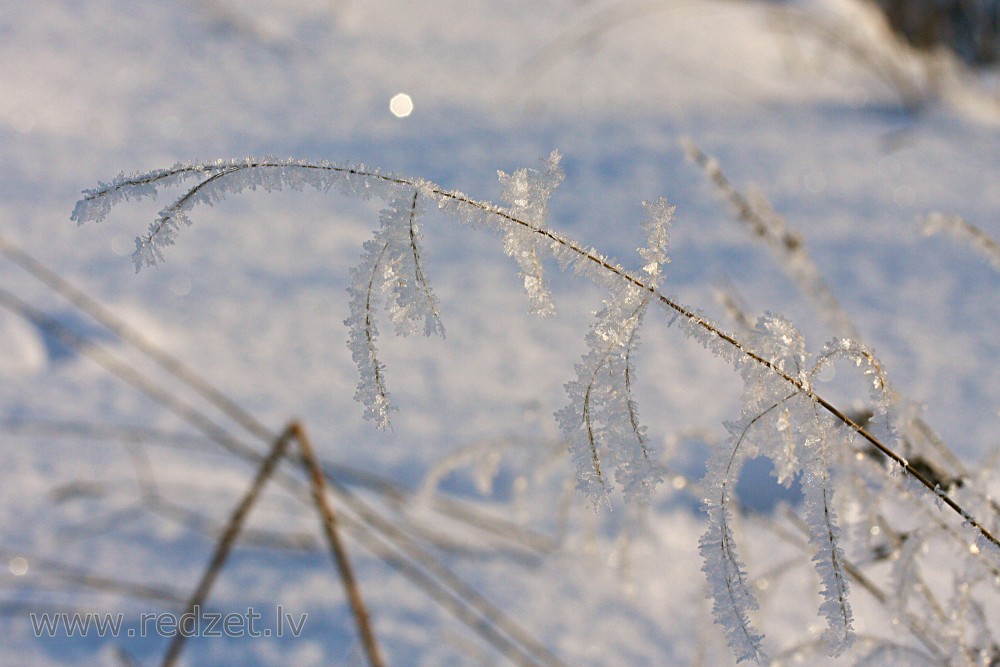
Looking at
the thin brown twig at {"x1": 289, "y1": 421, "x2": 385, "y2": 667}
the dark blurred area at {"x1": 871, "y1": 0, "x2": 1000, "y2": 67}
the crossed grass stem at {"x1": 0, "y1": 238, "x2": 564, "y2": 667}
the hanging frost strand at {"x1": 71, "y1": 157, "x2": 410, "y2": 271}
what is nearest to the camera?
the hanging frost strand at {"x1": 71, "y1": 157, "x2": 410, "y2": 271}

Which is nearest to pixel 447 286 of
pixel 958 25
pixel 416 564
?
pixel 416 564

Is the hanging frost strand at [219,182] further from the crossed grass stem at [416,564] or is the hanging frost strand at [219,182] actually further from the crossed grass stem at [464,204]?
the crossed grass stem at [416,564]

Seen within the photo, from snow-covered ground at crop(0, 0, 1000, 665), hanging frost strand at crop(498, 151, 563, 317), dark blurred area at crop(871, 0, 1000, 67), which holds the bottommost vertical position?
hanging frost strand at crop(498, 151, 563, 317)

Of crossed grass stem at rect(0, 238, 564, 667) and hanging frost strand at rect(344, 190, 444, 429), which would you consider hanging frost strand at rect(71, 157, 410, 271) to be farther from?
crossed grass stem at rect(0, 238, 564, 667)

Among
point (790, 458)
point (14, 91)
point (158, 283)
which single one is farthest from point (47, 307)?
point (790, 458)

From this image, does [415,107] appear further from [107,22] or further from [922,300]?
[922,300]

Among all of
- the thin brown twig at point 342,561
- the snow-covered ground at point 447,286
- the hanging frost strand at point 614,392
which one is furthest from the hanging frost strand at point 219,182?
the thin brown twig at point 342,561

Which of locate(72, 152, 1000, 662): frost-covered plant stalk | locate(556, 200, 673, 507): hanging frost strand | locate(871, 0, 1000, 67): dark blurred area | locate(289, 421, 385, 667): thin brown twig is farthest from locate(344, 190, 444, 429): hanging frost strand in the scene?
locate(871, 0, 1000, 67): dark blurred area
